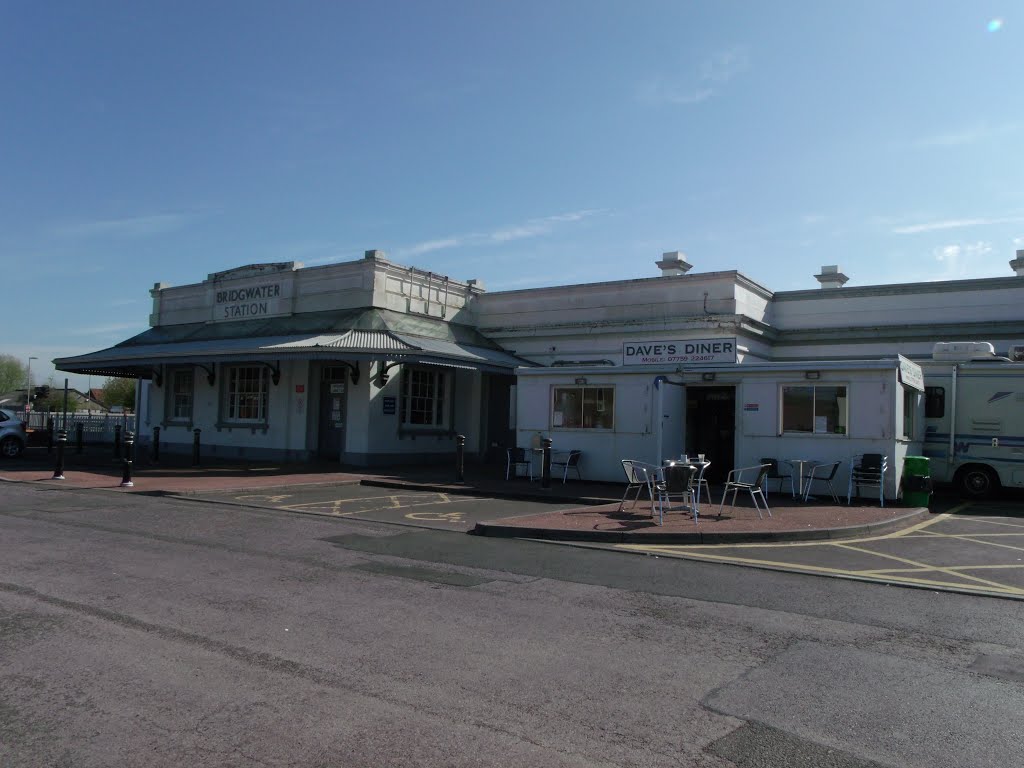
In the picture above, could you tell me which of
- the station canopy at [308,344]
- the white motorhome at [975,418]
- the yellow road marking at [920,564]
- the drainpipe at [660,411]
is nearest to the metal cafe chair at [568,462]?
the drainpipe at [660,411]

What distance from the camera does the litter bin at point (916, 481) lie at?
14.6 metres

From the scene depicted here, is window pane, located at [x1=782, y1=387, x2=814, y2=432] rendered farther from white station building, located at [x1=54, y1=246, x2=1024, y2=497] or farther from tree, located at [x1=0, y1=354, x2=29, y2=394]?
tree, located at [x1=0, y1=354, x2=29, y2=394]

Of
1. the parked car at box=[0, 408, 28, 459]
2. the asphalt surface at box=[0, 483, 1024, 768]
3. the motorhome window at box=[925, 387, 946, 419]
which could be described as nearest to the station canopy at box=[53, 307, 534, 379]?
→ the parked car at box=[0, 408, 28, 459]

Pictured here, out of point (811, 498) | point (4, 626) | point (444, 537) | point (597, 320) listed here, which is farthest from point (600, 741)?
point (597, 320)

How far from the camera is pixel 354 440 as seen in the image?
21.9 metres

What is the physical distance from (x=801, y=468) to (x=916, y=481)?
1989mm

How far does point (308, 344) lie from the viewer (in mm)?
20562

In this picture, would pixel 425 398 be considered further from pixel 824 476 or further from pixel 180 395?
pixel 824 476

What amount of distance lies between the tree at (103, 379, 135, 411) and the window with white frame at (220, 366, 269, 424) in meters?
62.3

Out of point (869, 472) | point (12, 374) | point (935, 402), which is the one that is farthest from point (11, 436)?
point (12, 374)

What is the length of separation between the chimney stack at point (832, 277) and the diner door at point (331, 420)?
50.0ft

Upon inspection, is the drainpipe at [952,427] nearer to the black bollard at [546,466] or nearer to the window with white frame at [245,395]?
the black bollard at [546,466]

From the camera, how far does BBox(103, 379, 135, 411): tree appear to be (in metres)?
81.0

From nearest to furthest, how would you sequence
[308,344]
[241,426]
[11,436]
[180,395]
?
[308,344] → [11,436] → [241,426] → [180,395]
